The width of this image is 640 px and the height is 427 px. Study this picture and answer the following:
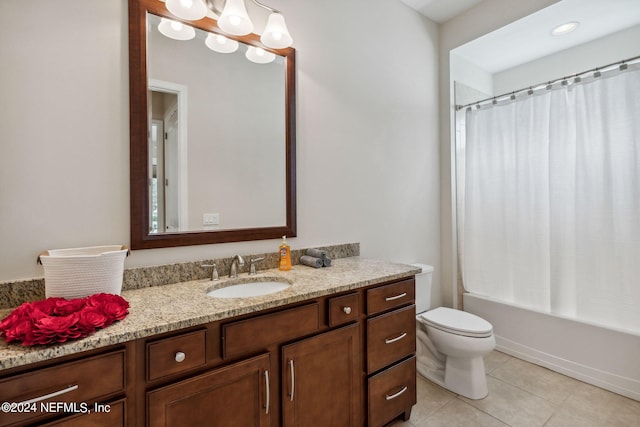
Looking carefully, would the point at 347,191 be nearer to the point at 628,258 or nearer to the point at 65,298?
the point at 65,298

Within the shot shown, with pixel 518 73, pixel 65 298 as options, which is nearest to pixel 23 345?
pixel 65 298

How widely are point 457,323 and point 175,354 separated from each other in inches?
69.6

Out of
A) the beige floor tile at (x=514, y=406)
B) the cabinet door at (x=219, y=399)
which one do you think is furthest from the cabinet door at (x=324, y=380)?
the beige floor tile at (x=514, y=406)

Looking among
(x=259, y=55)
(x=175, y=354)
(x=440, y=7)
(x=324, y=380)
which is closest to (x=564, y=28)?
(x=440, y=7)

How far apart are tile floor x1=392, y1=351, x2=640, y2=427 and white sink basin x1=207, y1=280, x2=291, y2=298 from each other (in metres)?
1.05

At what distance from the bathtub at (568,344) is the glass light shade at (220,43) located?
8.74ft

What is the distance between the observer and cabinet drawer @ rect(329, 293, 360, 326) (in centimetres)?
137

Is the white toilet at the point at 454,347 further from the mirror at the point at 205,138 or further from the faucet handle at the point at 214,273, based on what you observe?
the faucet handle at the point at 214,273

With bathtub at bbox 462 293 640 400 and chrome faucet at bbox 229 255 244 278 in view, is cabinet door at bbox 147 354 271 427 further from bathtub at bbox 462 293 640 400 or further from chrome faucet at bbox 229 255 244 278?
bathtub at bbox 462 293 640 400

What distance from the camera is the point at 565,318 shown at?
225 cm

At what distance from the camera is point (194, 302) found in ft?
3.82

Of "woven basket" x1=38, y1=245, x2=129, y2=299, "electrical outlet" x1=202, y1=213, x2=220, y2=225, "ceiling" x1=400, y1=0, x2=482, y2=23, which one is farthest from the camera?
"ceiling" x1=400, y1=0, x2=482, y2=23

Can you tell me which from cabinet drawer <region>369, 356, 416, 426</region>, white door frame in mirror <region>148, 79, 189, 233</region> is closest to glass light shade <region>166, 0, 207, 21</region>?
white door frame in mirror <region>148, 79, 189, 233</region>

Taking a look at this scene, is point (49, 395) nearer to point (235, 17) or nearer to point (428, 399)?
point (235, 17)
